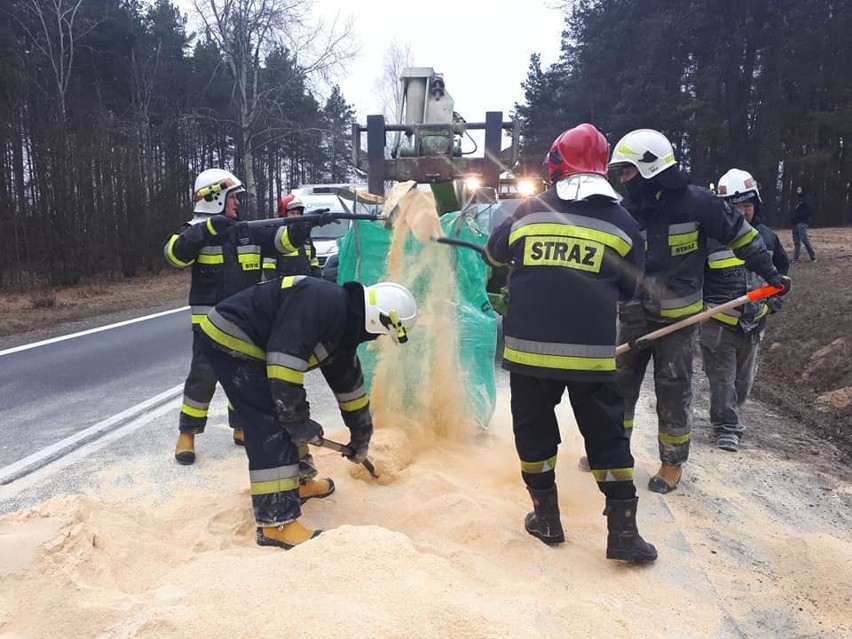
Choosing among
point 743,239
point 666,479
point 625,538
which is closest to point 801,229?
point 743,239

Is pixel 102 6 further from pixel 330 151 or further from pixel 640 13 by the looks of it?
pixel 640 13

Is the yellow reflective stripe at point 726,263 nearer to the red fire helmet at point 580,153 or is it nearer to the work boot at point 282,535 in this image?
the red fire helmet at point 580,153

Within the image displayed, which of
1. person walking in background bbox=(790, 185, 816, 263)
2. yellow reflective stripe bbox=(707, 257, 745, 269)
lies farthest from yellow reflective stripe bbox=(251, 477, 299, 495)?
person walking in background bbox=(790, 185, 816, 263)

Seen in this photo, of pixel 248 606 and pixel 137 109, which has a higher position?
pixel 137 109

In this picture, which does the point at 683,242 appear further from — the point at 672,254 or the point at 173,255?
the point at 173,255

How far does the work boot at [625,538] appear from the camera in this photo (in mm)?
3148

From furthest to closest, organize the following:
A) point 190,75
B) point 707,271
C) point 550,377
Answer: point 190,75, point 707,271, point 550,377

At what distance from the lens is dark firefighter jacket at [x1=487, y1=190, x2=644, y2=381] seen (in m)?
3.10

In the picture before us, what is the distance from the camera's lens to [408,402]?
4.84 m

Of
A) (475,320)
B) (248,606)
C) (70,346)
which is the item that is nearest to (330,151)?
(70,346)

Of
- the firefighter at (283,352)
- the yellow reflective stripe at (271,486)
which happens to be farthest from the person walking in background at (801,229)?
the yellow reflective stripe at (271,486)

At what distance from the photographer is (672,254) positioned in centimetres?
417

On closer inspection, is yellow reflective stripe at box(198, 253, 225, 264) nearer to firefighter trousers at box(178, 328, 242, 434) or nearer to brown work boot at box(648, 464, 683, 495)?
firefighter trousers at box(178, 328, 242, 434)

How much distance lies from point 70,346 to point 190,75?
982 inches
